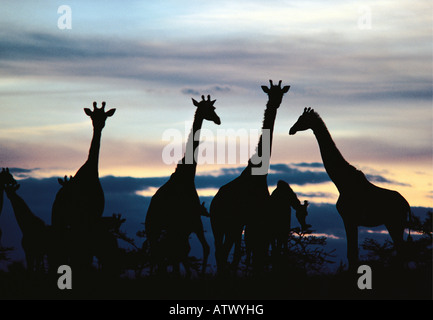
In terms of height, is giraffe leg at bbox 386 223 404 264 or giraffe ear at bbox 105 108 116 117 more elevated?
giraffe ear at bbox 105 108 116 117

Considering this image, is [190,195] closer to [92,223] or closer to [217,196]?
[217,196]

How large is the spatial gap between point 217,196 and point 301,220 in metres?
2.49

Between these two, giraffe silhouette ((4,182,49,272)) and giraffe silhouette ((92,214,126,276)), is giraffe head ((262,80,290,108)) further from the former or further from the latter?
giraffe silhouette ((4,182,49,272))

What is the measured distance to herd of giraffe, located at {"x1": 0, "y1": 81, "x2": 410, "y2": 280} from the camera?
15.0 meters

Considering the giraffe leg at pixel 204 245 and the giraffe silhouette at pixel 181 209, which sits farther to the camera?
the giraffe leg at pixel 204 245

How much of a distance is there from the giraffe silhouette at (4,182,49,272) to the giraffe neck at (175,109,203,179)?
142 inches

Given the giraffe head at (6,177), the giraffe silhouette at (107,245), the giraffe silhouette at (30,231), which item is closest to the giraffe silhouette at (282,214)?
the giraffe silhouette at (107,245)

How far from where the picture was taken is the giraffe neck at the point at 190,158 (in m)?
15.7

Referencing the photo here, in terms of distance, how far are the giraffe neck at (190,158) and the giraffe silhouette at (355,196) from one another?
7.63 ft

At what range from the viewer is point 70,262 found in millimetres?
15211

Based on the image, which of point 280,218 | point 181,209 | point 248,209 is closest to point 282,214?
point 280,218

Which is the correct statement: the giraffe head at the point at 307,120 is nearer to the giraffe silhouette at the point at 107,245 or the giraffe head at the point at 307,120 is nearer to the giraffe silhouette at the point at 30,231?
the giraffe silhouette at the point at 107,245

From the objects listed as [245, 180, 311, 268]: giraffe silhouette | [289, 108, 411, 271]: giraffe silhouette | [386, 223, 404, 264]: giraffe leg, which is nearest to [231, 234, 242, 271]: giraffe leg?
[245, 180, 311, 268]: giraffe silhouette

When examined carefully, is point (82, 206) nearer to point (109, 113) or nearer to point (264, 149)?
point (109, 113)
